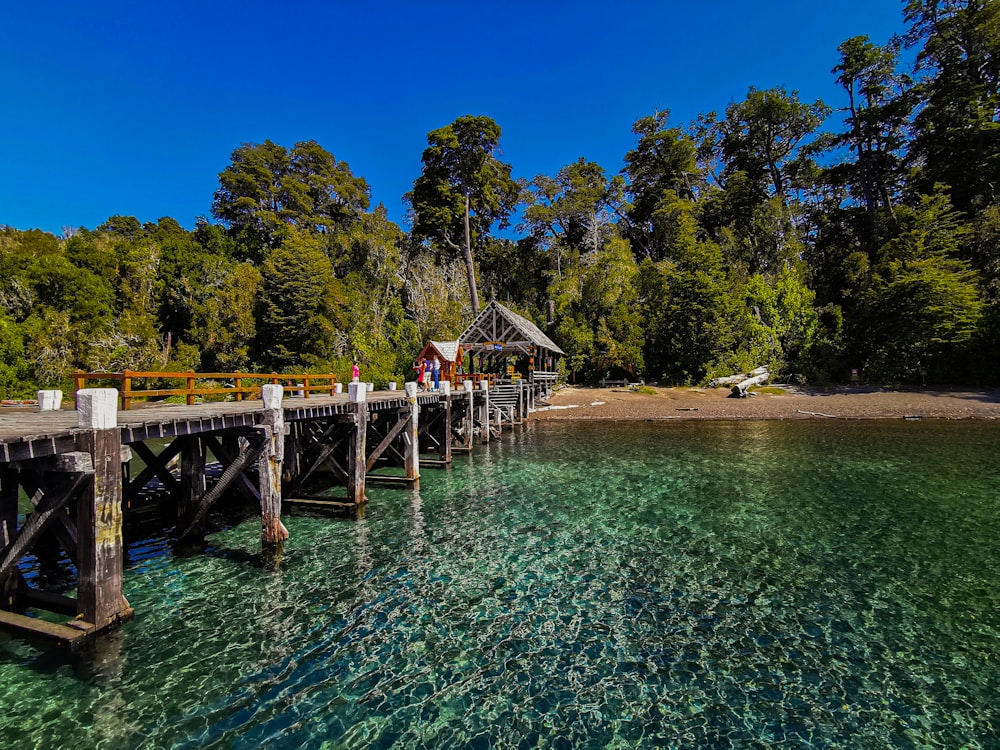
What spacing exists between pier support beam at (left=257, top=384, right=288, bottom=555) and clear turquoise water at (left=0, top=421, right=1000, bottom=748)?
1.64ft

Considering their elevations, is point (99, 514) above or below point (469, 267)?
below

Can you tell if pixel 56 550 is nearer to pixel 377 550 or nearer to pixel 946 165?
pixel 377 550

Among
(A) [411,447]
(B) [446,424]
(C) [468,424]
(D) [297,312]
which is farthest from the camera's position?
(D) [297,312]

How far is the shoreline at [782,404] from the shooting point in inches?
1164

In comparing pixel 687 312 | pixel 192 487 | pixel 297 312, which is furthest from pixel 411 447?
pixel 687 312

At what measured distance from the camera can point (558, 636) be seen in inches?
257

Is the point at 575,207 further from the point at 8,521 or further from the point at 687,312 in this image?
the point at 8,521

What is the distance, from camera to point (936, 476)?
15031 millimetres

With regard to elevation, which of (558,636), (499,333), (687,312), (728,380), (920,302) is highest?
(687,312)

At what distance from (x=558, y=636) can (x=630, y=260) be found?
154ft

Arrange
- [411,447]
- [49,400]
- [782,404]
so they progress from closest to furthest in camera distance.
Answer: [49,400] < [411,447] < [782,404]

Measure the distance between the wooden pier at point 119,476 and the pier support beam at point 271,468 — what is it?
0.02 meters

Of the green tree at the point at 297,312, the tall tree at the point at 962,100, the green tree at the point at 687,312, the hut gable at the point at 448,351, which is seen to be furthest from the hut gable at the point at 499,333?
the tall tree at the point at 962,100

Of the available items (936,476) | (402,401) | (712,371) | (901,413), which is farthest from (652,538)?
(712,371)
